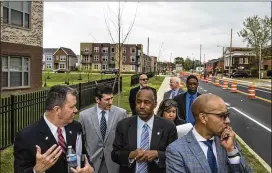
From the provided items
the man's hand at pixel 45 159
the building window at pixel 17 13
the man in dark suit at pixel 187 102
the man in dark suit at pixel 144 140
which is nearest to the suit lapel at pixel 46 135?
the man's hand at pixel 45 159

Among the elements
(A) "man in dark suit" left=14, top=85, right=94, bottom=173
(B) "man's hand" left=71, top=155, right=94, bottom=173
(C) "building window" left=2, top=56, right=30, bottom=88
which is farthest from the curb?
(C) "building window" left=2, top=56, right=30, bottom=88

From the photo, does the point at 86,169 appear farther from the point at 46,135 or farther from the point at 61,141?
the point at 46,135

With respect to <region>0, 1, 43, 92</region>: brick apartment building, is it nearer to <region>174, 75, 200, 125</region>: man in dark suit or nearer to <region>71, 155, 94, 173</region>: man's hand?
<region>174, 75, 200, 125</region>: man in dark suit

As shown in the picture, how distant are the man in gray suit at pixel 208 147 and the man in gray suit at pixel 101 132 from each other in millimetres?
2364

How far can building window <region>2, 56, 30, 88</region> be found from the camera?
20.6 meters

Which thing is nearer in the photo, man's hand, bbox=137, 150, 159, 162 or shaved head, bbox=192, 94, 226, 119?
shaved head, bbox=192, 94, 226, 119

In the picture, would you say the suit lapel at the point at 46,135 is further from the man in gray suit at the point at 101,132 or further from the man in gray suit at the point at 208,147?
the man in gray suit at the point at 101,132

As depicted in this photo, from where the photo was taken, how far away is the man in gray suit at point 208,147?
2.96 m

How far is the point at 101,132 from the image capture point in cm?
536

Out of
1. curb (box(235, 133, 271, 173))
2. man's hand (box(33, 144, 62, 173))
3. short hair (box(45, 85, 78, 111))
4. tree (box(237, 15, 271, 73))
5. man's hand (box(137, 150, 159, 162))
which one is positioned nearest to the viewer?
man's hand (box(33, 144, 62, 173))

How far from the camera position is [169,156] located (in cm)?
307

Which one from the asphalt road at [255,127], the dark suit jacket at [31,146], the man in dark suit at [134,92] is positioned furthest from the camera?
the asphalt road at [255,127]

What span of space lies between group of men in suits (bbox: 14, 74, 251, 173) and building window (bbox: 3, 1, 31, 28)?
17.0 meters

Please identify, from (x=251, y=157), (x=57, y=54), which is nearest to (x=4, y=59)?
(x=251, y=157)
